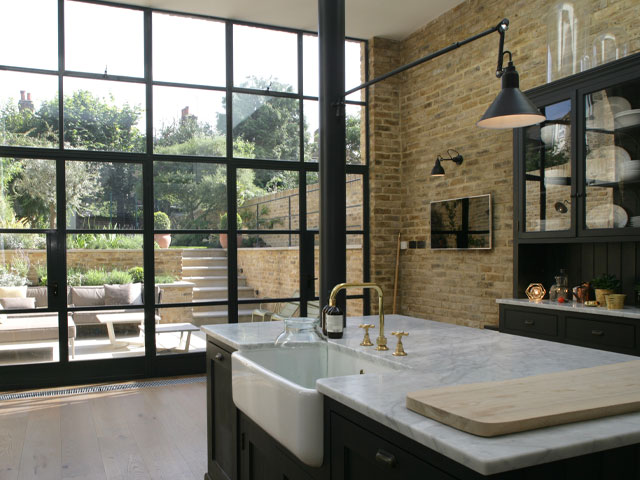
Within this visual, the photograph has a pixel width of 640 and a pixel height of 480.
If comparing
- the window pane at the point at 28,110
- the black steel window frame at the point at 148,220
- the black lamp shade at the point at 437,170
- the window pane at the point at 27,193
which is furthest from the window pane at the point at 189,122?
the black lamp shade at the point at 437,170

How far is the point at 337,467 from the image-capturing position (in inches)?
60.7

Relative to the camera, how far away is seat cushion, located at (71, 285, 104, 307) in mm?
5277

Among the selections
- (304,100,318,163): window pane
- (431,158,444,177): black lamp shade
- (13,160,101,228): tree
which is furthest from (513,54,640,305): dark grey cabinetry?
(13,160,101,228): tree

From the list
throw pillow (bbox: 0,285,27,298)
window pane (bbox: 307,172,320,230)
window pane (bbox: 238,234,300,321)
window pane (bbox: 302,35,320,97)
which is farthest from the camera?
window pane (bbox: 302,35,320,97)

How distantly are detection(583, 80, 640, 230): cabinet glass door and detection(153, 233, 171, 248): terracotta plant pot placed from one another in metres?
3.85

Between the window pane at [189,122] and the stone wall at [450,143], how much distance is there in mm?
1781

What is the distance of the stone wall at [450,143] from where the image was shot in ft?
15.7

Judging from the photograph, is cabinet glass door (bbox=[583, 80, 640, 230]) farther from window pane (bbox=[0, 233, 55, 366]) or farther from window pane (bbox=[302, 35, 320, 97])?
window pane (bbox=[0, 233, 55, 366])

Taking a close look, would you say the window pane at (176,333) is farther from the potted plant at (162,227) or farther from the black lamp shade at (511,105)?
the black lamp shade at (511,105)

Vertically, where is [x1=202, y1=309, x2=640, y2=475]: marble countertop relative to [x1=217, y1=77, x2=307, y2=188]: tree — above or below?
below

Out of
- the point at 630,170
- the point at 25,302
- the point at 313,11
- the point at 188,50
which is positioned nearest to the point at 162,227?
the point at 25,302

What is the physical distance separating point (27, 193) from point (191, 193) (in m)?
→ 1.52

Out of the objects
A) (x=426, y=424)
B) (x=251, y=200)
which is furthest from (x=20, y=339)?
(x=426, y=424)

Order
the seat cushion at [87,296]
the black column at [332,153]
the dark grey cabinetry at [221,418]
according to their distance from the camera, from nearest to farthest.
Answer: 1. the dark grey cabinetry at [221,418]
2. the black column at [332,153]
3. the seat cushion at [87,296]
